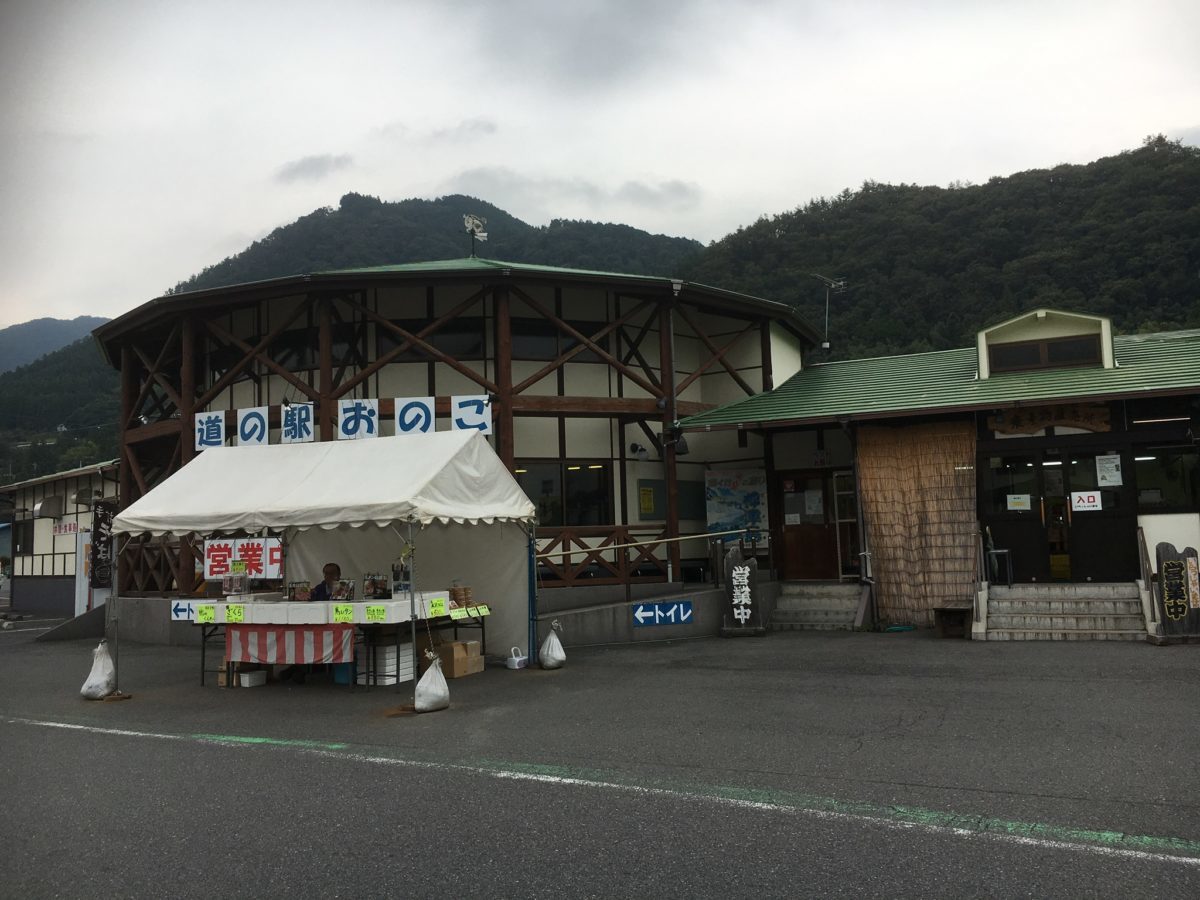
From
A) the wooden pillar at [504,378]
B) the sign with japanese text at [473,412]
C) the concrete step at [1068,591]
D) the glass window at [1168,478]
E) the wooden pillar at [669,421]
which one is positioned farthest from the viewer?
the wooden pillar at [669,421]

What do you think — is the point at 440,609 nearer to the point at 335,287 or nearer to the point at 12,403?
the point at 335,287

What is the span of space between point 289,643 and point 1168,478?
12.3m

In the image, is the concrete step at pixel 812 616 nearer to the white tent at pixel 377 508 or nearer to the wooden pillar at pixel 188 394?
the white tent at pixel 377 508

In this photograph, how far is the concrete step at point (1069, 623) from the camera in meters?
11.8

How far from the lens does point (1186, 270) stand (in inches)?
1491

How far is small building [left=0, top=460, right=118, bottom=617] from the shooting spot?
2472cm

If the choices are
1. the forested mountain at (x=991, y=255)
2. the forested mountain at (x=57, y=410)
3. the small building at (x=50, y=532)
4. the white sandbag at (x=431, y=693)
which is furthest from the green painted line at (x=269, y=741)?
the forested mountain at (x=57, y=410)

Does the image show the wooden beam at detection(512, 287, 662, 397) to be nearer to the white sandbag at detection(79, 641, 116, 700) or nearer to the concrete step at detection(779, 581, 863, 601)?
the concrete step at detection(779, 581, 863, 601)

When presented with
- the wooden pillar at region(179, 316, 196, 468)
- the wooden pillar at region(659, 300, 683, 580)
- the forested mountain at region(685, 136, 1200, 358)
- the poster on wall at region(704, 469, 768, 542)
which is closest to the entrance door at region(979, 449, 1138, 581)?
the poster on wall at region(704, 469, 768, 542)

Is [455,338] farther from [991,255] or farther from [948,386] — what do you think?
[991,255]

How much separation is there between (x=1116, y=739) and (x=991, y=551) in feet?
25.1

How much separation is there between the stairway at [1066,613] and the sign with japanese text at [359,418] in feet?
32.5

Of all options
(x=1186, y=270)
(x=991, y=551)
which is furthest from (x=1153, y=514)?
(x=1186, y=270)

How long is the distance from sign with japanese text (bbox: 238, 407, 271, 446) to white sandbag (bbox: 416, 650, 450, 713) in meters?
8.65
